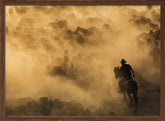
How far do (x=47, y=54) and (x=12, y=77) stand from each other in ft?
2.33

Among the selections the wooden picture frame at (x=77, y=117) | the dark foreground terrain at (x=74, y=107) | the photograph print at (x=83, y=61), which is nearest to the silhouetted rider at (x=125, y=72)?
the photograph print at (x=83, y=61)

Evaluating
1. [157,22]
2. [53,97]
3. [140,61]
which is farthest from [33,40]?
[157,22]

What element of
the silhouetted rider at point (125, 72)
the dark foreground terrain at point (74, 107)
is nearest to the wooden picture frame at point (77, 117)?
the dark foreground terrain at point (74, 107)

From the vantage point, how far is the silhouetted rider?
3.12m

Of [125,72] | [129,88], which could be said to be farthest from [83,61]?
[129,88]

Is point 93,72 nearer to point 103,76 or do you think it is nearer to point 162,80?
point 103,76

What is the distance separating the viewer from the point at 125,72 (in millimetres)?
3127

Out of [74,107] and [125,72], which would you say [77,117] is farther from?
[125,72]

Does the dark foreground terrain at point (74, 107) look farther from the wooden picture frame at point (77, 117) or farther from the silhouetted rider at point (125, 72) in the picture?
the silhouetted rider at point (125, 72)

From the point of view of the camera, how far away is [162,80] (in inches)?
123

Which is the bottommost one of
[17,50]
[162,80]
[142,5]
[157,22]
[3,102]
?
[3,102]

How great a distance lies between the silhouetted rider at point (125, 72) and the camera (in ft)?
10.3

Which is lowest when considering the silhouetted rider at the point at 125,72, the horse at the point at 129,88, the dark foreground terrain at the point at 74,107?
the dark foreground terrain at the point at 74,107

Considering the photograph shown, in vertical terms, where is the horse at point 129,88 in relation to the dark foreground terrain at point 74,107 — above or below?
above
